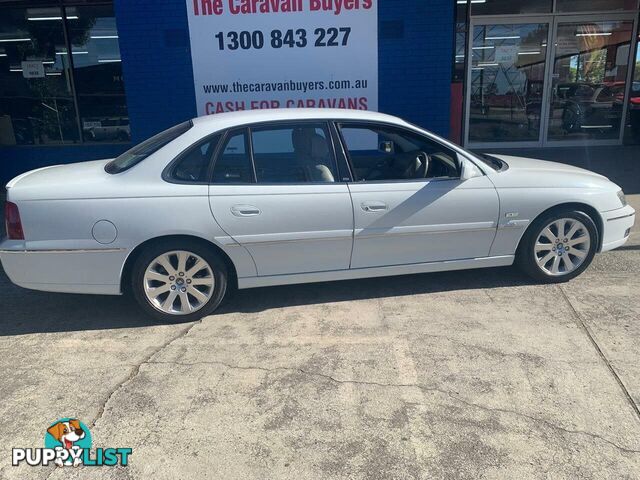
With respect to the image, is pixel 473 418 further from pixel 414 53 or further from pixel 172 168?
pixel 414 53

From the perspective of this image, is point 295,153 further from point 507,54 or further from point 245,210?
point 507,54

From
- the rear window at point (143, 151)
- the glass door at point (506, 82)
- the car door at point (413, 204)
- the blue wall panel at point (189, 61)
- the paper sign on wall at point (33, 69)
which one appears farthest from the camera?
the glass door at point (506, 82)

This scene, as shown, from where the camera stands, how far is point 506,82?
10562 mm

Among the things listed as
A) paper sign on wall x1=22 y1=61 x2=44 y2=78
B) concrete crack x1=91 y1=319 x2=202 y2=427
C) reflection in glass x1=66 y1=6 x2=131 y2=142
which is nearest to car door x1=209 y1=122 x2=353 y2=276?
concrete crack x1=91 y1=319 x2=202 y2=427

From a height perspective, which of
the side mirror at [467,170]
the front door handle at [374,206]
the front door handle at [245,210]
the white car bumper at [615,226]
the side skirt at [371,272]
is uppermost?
the side mirror at [467,170]

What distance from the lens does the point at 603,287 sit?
14.6 feet

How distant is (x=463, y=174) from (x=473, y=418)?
204cm

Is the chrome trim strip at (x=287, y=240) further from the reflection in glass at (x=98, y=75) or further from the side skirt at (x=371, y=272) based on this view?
the reflection in glass at (x=98, y=75)

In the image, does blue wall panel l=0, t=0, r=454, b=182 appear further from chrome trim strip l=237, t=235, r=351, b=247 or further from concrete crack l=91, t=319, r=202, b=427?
concrete crack l=91, t=319, r=202, b=427

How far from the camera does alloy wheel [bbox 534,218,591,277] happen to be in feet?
14.4

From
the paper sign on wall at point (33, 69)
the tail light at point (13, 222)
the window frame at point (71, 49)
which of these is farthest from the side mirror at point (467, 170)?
the paper sign on wall at point (33, 69)

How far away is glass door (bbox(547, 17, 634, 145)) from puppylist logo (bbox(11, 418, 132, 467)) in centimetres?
1056

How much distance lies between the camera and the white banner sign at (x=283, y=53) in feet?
24.1

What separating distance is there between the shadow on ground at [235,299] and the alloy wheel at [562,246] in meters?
0.25
